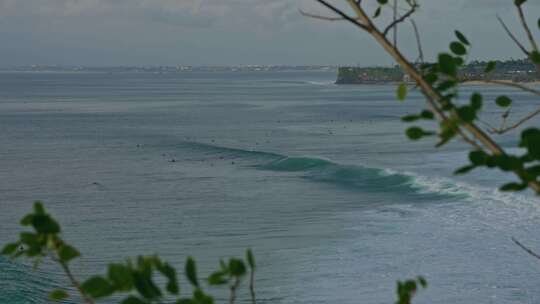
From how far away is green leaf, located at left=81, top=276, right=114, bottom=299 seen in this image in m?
1.66

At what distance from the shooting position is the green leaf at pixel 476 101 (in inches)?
72.6

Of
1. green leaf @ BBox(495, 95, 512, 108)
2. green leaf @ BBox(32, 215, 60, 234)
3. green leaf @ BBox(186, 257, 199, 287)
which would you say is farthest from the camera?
green leaf @ BBox(495, 95, 512, 108)

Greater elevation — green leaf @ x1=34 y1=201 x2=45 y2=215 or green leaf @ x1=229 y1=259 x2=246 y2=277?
green leaf @ x1=34 y1=201 x2=45 y2=215

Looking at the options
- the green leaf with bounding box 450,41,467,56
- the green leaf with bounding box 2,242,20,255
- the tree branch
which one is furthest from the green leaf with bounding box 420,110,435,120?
the green leaf with bounding box 2,242,20,255

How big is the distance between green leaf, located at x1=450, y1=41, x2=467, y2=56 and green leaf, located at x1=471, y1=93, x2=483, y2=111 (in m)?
0.30

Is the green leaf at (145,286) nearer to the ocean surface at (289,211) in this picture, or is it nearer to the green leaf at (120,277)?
the green leaf at (120,277)

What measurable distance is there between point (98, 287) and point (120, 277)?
0.05 meters

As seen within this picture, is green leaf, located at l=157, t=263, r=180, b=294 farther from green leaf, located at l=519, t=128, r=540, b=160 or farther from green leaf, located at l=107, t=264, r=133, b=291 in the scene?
green leaf, located at l=519, t=128, r=540, b=160

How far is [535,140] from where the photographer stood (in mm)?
1795

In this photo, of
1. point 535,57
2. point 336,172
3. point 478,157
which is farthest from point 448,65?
point 336,172

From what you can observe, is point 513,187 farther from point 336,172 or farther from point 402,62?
point 336,172

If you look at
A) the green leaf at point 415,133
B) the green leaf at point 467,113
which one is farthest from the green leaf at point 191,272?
the green leaf at point 467,113

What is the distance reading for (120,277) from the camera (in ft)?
5.42

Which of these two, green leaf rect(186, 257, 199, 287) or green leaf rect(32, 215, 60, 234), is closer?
green leaf rect(186, 257, 199, 287)
